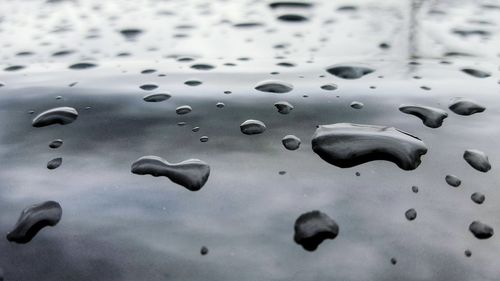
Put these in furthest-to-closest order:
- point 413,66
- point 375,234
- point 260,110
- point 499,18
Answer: point 499,18
point 413,66
point 260,110
point 375,234

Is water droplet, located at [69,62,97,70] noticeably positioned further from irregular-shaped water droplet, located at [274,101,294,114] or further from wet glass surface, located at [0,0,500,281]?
irregular-shaped water droplet, located at [274,101,294,114]

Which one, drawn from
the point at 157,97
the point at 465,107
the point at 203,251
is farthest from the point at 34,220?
the point at 465,107

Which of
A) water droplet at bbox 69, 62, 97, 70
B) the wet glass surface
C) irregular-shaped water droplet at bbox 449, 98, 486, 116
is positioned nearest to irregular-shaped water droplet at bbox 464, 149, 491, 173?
the wet glass surface

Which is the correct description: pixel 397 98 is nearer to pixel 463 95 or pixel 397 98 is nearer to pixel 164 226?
pixel 463 95

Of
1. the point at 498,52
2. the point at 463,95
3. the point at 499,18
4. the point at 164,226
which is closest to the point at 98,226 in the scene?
→ the point at 164,226

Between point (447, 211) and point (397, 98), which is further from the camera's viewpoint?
point (397, 98)

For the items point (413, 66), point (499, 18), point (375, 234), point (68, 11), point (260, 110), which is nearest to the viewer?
point (375, 234)
